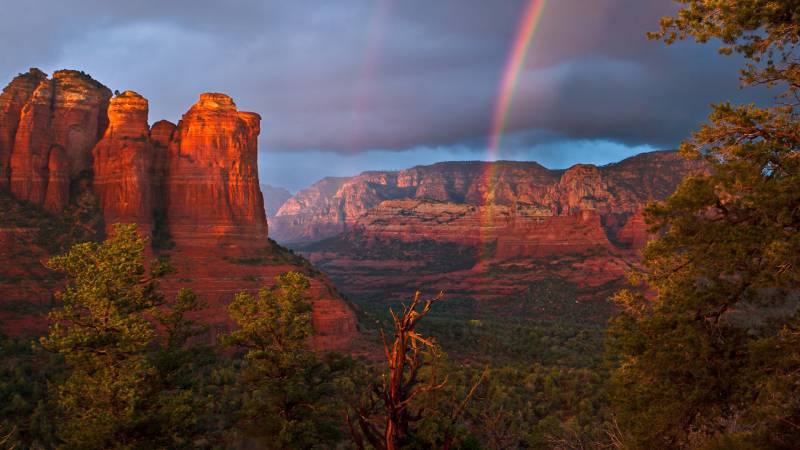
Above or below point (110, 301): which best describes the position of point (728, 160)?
above

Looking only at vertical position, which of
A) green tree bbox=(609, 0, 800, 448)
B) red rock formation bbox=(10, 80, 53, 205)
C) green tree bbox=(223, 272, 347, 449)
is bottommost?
green tree bbox=(223, 272, 347, 449)

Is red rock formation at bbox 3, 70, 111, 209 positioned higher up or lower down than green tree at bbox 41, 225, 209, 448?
higher up

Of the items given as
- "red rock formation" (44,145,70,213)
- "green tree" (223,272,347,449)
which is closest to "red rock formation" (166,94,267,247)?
"red rock formation" (44,145,70,213)

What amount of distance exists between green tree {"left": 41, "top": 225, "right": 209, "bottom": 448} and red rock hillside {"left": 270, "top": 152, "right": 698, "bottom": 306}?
7663 centimetres

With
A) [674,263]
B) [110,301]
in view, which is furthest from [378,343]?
[674,263]

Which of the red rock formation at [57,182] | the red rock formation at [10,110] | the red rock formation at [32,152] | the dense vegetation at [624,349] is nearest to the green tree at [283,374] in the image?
the dense vegetation at [624,349]

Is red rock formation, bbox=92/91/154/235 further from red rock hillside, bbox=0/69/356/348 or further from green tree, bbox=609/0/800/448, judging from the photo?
green tree, bbox=609/0/800/448

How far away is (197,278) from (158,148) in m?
19.8

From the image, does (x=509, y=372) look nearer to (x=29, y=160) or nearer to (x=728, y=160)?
(x=728, y=160)

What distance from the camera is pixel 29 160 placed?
2096 inches

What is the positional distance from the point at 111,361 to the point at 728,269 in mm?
17572

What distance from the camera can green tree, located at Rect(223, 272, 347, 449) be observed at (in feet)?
64.2

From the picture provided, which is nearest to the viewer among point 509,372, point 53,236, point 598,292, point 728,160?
point 728,160

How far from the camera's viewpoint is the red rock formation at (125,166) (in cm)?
5559
